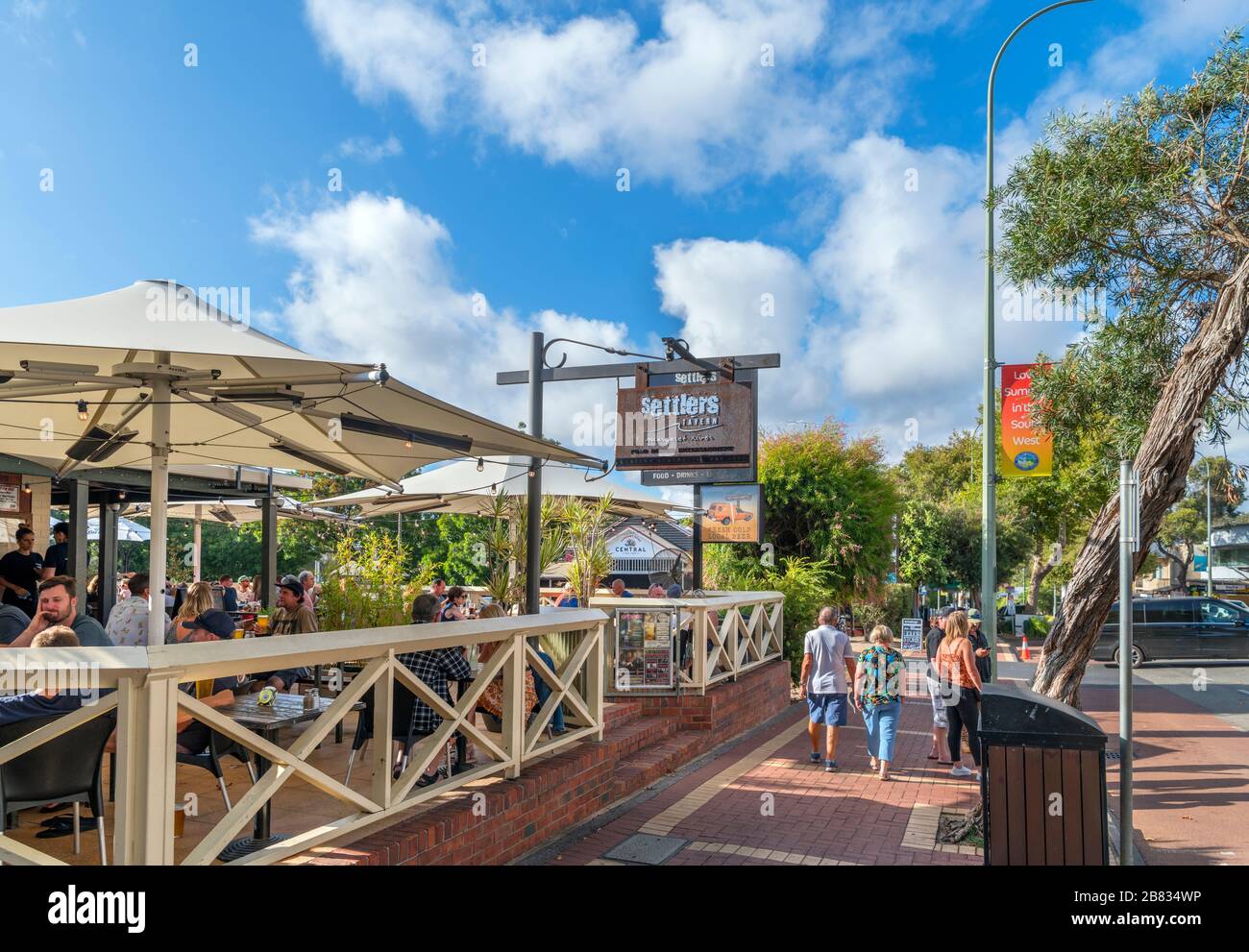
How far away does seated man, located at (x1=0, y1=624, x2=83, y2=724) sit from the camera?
4168 millimetres

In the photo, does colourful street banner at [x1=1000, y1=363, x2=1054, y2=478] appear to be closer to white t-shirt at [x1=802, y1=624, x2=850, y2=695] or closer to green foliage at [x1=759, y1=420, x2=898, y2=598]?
white t-shirt at [x1=802, y1=624, x2=850, y2=695]

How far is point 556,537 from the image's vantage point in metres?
10.4

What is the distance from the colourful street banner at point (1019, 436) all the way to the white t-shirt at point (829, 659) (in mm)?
3427

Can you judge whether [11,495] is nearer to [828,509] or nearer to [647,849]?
[647,849]

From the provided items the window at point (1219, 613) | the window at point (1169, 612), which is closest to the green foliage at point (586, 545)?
the window at point (1169, 612)

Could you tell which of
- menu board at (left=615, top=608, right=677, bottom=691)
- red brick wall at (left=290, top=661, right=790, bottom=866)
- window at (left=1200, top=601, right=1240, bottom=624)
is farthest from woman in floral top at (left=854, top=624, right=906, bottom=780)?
window at (left=1200, top=601, right=1240, bottom=624)

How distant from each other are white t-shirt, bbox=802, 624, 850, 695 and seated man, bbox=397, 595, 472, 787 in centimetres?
427

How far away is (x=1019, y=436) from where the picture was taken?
10.5 meters

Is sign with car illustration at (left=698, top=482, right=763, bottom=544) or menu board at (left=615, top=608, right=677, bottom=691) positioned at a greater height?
sign with car illustration at (left=698, top=482, right=763, bottom=544)

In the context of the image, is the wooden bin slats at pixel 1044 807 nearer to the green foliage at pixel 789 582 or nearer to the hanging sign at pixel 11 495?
the green foliage at pixel 789 582

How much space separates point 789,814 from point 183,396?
18.1ft

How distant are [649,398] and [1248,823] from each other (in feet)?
25.4

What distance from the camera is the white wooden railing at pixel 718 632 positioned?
9430mm

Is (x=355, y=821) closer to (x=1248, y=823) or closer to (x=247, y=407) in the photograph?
(x=247, y=407)
